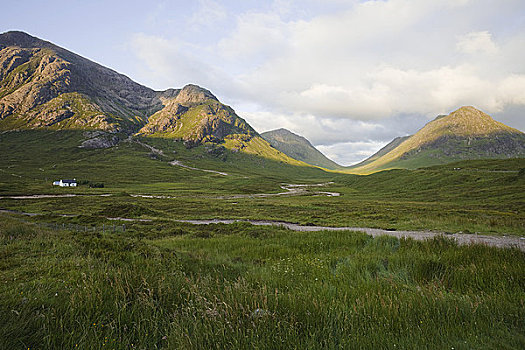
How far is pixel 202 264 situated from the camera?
29.9ft

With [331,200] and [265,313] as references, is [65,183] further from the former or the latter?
[265,313]

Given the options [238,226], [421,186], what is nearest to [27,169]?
[238,226]

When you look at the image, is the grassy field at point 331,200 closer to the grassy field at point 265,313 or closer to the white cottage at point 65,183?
the white cottage at point 65,183

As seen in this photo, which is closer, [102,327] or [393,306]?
[102,327]

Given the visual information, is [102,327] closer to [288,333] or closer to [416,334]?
[288,333]

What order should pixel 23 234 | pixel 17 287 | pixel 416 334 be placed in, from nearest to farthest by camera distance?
1. pixel 416 334
2. pixel 17 287
3. pixel 23 234

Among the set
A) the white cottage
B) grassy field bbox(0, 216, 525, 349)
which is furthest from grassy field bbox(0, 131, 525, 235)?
grassy field bbox(0, 216, 525, 349)

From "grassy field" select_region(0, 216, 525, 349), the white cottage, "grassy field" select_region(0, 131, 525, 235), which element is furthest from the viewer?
the white cottage

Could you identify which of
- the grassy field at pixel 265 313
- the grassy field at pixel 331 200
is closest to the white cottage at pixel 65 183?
the grassy field at pixel 331 200

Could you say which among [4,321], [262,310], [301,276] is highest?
[262,310]

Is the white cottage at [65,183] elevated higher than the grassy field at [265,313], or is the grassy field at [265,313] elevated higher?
the grassy field at [265,313]

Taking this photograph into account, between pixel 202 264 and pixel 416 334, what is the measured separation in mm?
7443

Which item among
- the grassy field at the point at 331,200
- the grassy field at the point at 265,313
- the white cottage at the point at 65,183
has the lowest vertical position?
the white cottage at the point at 65,183

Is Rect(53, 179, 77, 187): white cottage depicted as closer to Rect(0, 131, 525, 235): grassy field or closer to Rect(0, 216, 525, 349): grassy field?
Rect(0, 131, 525, 235): grassy field
